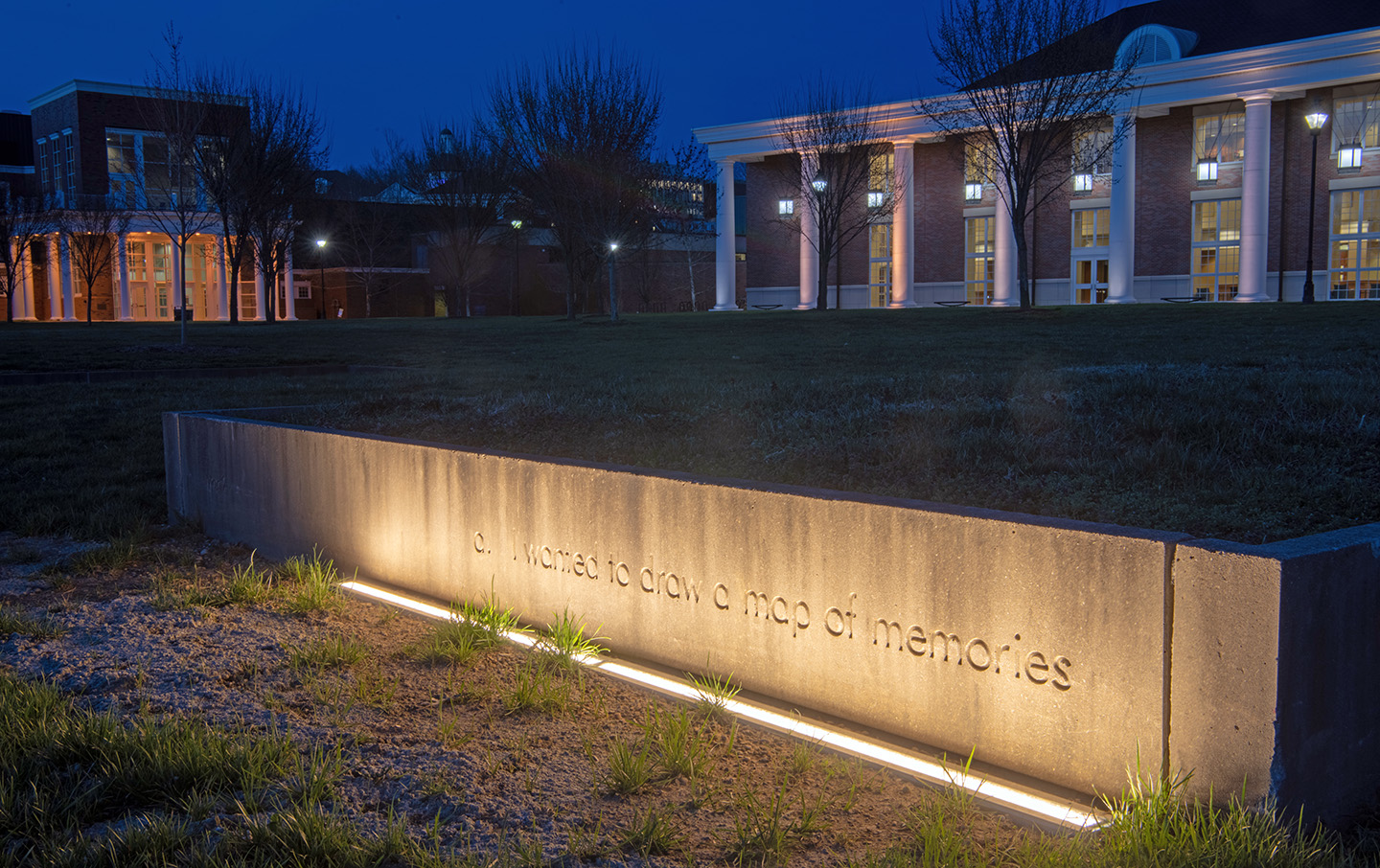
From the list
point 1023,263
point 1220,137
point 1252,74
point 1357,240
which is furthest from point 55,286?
point 1357,240

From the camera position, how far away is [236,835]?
279cm

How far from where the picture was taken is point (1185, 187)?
43719mm

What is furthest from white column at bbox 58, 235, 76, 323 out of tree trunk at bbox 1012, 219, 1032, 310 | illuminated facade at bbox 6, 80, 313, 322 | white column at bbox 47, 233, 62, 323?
tree trunk at bbox 1012, 219, 1032, 310

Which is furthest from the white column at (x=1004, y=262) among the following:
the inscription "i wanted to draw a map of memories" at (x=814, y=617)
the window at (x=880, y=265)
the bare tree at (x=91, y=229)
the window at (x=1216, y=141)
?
the inscription "i wanted to draw a map of memories" at (x=814, y=617)

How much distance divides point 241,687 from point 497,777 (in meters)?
1.40

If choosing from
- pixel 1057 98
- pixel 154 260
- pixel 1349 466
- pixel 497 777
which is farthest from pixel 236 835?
pixel 154 260

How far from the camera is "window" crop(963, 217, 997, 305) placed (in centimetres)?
4934

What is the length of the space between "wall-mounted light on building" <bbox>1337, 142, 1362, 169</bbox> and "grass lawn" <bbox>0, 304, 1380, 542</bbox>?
26.9m

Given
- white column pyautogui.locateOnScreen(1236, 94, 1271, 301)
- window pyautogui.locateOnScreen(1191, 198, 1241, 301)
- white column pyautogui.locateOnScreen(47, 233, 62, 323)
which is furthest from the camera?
white column pyautogui.locateOnScreen(47, 233, 62, 323)

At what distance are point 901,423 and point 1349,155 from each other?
42.2 meters

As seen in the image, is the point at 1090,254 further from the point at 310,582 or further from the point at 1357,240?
the point at 310,582

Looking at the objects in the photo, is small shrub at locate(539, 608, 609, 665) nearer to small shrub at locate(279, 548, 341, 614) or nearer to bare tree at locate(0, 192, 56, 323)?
small shrub at locate(279, 548, 341, 614)

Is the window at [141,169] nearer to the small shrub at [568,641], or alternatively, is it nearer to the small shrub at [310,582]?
the small shrub at [310,582]

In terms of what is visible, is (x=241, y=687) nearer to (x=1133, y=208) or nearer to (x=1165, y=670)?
(x=1165, y=670)
